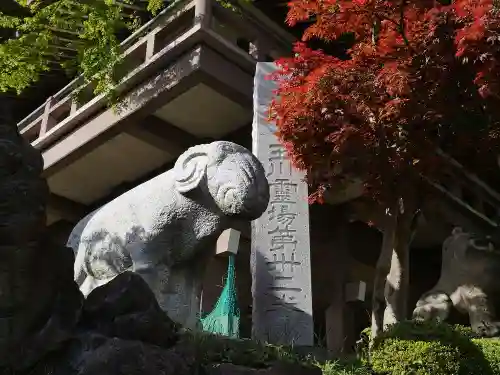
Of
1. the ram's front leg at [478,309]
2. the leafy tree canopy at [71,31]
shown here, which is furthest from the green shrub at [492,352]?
the leafy tree canopy at [71,31]

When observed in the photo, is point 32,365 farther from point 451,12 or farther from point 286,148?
point 451,12

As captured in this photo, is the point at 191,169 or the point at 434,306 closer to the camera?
the point at 191,169

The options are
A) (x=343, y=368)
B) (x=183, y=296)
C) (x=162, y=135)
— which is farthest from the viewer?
(x=162, y=135)

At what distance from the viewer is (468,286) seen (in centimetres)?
847

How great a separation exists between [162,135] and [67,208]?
10.4 feet

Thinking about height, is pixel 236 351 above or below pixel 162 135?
below

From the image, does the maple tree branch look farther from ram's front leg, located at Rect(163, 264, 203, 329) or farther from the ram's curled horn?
ram's front leg, located at Rect(163, 264, 203, 329)

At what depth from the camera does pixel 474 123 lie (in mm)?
5758

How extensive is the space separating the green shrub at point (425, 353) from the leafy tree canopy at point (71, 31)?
5262 millimetres

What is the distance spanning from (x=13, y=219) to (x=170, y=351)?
3.41 ft

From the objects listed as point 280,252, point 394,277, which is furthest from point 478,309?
point 280,252

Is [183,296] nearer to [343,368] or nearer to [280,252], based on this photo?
[343,368]

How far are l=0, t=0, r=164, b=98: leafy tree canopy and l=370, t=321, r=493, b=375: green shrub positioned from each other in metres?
5.26

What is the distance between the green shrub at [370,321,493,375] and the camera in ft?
16.5
